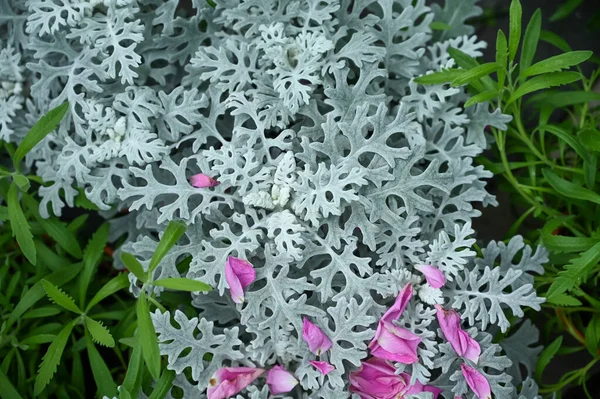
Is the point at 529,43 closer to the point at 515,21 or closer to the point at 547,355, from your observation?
the point at 515,21

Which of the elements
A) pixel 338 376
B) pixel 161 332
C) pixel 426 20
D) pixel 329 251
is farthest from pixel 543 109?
pixel 161 332

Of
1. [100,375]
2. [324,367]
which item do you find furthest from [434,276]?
[100,375]

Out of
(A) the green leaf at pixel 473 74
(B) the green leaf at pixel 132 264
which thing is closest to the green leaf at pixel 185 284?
(B) the green leaf at pixel 132 264

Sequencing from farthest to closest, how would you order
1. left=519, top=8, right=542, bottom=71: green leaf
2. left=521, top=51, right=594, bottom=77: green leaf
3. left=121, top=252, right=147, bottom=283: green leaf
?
left=519, top=8, right=542, bottom=71: green leaf
left=521, top=51, right=594, bottom=77: green leaf
left=121, top=252, right=147, bottom=283: green leaf

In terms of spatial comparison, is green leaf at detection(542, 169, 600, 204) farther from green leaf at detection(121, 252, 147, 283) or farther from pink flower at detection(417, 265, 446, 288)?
green leaf at detection(121, 252, 147, 283)

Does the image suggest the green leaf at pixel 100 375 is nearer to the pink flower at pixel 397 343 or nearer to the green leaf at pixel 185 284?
the green leaf at pixel 185 284

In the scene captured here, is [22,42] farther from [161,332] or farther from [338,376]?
[338,376]

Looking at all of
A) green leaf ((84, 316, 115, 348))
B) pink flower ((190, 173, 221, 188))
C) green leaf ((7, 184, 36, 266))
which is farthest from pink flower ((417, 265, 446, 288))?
green leaf ((7, 184, 36, 266))
